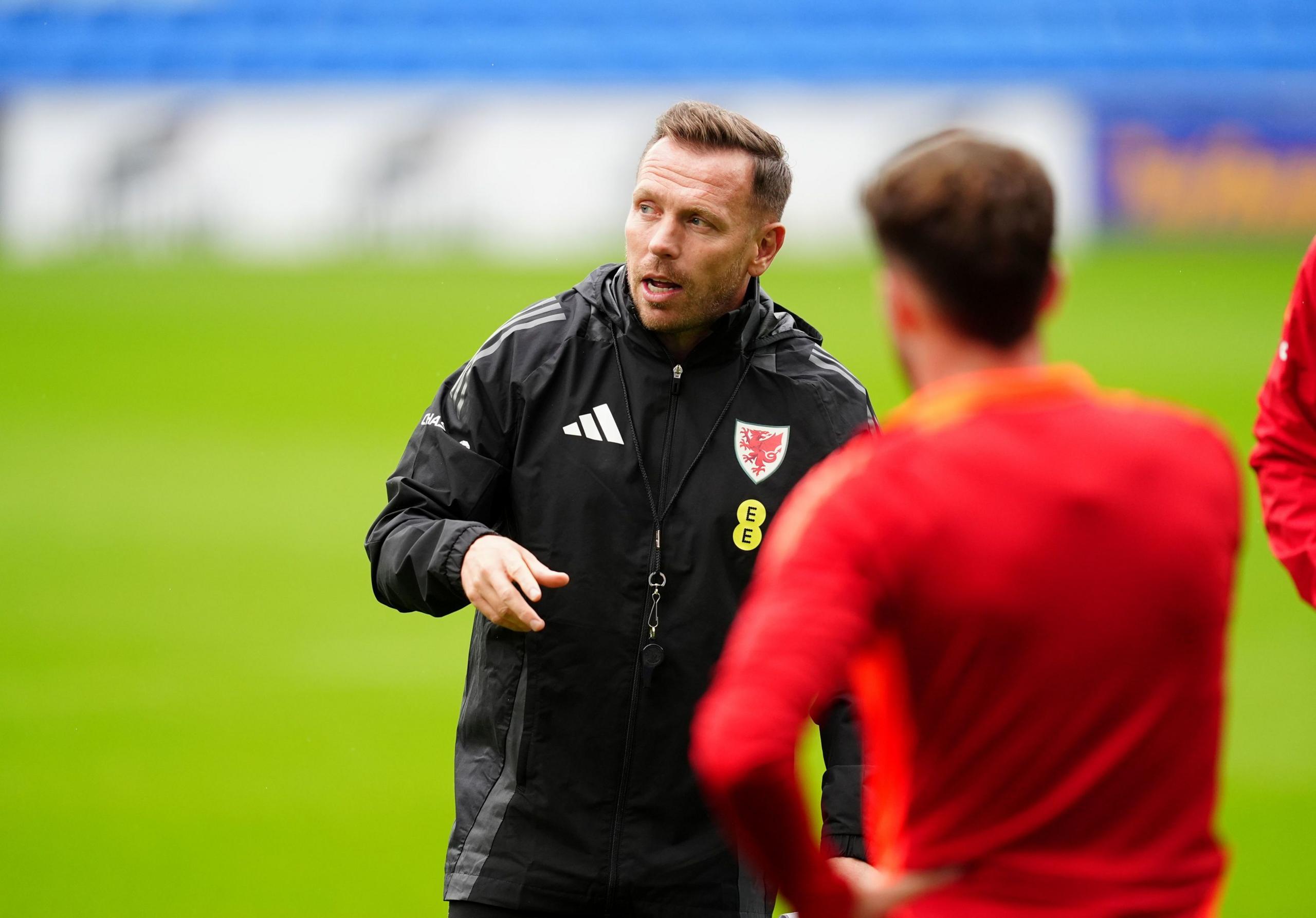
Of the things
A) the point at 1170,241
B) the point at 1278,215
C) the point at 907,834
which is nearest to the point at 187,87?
the point at 1170,241

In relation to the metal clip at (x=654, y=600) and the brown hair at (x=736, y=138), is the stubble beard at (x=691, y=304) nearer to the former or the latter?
the brown hair at (x=736, y=138)

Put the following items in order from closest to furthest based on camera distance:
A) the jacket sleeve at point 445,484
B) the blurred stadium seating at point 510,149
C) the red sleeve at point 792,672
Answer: the red sleeve at point 792,672, the jacket sleeve at point 445,484, the blurred stadium seating at point 510,149

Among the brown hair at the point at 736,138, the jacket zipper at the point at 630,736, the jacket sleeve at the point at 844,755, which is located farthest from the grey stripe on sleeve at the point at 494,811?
the brown hair at the point at 736,138

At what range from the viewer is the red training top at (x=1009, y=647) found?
3.82ft

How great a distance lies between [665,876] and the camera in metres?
2.11

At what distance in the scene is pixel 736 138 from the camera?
229cm

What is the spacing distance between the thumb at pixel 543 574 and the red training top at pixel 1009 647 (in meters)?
0.68

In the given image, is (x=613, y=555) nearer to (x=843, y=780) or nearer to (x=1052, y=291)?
(x=843, y=780)

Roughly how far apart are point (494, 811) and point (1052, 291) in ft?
4.02

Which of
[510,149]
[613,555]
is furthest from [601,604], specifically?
[510,149]

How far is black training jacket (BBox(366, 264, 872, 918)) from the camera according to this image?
2119 mm

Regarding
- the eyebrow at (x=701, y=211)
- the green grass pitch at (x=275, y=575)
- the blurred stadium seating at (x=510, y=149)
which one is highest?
the blurred stadium seating at (x=510, y=149)

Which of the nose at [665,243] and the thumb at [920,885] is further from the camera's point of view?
the nose at [665,243]

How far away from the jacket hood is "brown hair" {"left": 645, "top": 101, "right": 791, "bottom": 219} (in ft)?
0.47
